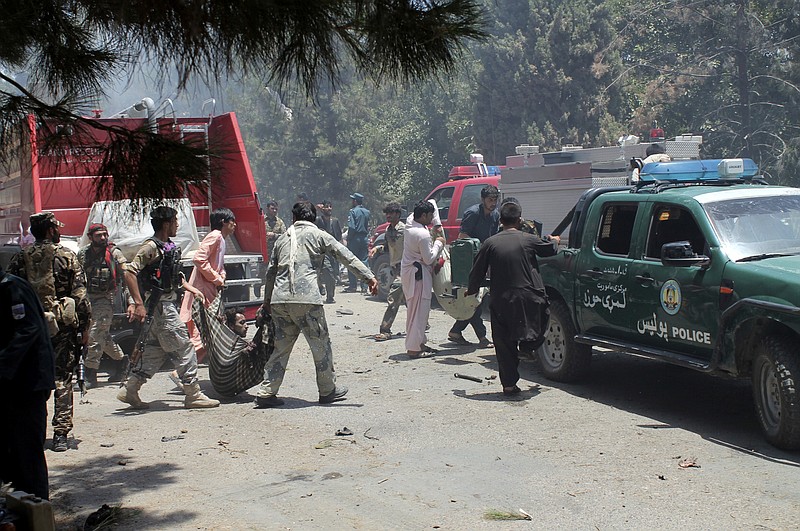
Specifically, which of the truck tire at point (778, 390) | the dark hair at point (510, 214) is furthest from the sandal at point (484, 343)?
the truck tire at point (778, 390)

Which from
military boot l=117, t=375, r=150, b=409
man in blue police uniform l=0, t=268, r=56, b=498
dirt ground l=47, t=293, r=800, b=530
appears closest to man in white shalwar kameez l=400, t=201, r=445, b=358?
dirt ground l=47, t=293, r=800, b=530

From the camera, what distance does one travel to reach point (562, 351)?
30.1 ft

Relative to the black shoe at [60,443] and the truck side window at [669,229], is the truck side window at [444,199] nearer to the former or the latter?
the truck side window at [669,229]

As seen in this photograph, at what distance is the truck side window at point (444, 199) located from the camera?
54.1 ft

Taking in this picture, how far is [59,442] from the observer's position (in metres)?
7.26

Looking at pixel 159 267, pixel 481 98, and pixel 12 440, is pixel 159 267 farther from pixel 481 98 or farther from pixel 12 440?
pixel 481 98

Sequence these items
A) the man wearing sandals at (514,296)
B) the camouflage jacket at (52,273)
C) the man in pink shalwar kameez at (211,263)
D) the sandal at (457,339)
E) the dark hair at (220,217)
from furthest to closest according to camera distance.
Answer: the sandal at (457,339) < the dark hair at (220,217) < the man in pink shalwar kameez at (211,263) < the man wearing sandals at (514,296) < the camouflage jacket at (52,273)

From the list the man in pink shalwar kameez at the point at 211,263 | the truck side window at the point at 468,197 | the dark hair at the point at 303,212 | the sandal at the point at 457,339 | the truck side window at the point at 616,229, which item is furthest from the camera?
the truck side window at the point at 468,197

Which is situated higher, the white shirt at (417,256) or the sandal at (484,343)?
the white shirt at (417,256)

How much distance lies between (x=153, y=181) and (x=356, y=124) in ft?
115

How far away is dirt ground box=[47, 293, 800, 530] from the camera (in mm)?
5406

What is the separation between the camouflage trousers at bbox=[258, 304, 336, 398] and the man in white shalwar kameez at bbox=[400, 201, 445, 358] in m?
2.61

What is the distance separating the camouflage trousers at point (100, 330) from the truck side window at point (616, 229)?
16.9ft

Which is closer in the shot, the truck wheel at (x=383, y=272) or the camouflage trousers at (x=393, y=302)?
the camouflage trousers at (x=393, y=302)
